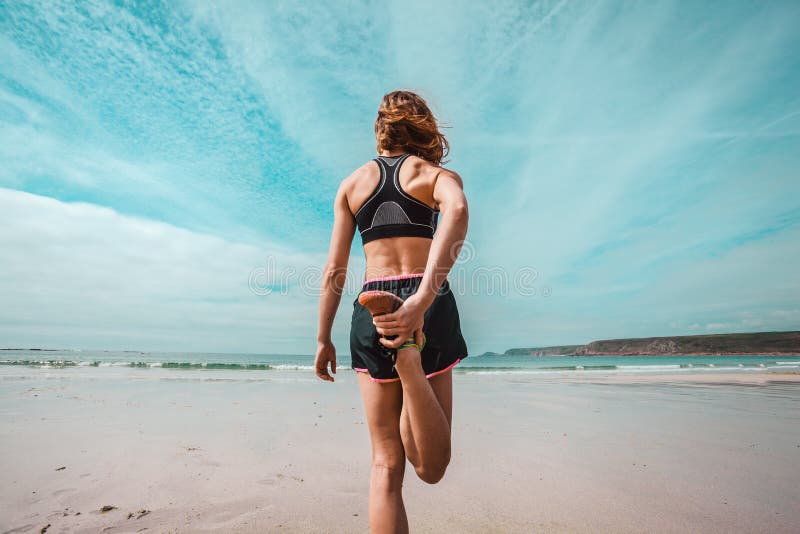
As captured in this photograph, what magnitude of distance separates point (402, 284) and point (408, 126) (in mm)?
816

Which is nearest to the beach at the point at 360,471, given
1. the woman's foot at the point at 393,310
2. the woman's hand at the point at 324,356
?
the woman's hand at the point at 324,356

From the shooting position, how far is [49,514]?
97.6 inches

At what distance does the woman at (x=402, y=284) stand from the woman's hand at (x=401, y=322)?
2 centimetres

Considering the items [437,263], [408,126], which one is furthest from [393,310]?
[408,126]

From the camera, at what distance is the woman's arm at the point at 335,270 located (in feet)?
6.86

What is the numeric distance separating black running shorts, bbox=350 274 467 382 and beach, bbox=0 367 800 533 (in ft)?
4.11

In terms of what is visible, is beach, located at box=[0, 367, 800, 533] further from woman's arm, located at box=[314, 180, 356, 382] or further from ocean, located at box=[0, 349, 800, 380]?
ocean, located at box=[0, 349, 800, 380]

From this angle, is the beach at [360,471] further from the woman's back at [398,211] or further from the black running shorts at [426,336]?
the woman's back at [398,211]

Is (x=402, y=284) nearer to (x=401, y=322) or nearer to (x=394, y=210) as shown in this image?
(x=394, y=210)

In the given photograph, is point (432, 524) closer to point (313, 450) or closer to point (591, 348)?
point (313, 450)

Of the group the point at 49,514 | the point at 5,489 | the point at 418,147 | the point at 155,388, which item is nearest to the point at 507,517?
the point at 418,147

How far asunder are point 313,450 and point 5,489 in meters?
2.32

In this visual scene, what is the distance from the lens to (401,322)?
1273mm

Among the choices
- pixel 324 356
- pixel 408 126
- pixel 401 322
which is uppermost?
pixel 408 126
